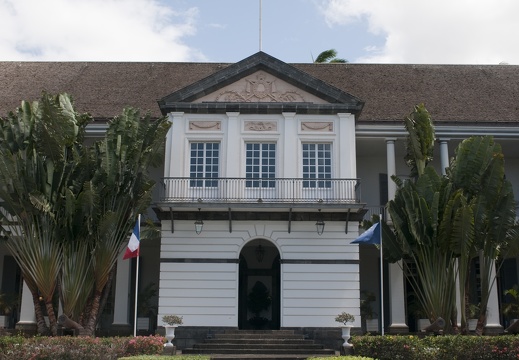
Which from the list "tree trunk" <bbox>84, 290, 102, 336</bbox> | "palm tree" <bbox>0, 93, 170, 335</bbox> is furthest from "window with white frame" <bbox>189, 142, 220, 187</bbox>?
"tree trunk" <bbox>84, 290, 102, 336</bbox>

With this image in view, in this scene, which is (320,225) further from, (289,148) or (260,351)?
(260,351)

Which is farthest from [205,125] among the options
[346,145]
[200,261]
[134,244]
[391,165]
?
[391,165]

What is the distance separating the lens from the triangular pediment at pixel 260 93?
73.2 feet

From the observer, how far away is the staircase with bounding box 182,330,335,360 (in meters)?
19.2

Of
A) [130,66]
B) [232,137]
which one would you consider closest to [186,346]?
[232,137]

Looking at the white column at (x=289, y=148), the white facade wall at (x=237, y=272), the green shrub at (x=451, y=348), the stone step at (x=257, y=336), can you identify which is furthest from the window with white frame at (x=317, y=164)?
the green shrub at (x=451, y=348)

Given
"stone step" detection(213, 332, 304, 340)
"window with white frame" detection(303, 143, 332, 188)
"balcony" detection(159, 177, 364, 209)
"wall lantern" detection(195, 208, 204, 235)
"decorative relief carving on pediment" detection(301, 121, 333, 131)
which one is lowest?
"stone step" detection(213, 332, 304, 340)

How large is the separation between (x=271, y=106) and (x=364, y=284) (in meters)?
7.72

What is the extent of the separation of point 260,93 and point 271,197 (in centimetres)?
354

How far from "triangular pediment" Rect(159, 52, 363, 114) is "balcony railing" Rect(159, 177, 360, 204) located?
2399 millimetres

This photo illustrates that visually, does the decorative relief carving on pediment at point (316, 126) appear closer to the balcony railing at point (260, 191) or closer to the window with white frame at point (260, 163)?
the window with white frame at point (260, 163)

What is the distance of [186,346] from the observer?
20625 mm

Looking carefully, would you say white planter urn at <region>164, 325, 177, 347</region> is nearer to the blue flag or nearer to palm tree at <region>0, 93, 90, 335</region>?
palm tree at <region>0, 93, 90, 335</region>

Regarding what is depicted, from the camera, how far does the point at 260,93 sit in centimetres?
2261
